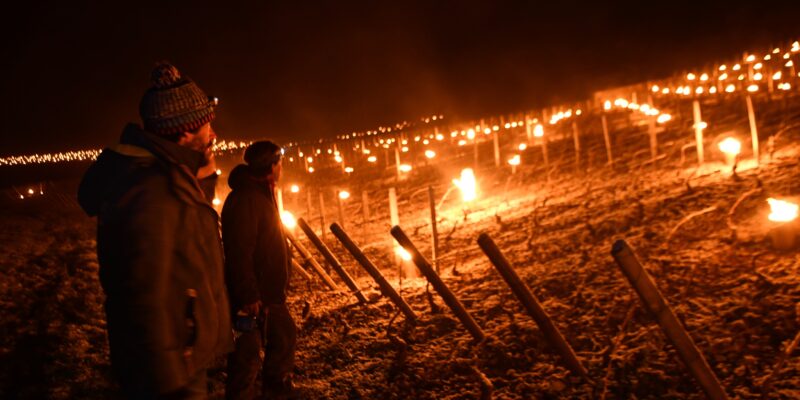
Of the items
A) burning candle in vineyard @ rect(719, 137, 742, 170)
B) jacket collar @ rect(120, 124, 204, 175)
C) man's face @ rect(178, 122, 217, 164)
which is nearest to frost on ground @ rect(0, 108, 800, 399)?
burning candle in vineyard @ rect(719, 137, 742, 170)

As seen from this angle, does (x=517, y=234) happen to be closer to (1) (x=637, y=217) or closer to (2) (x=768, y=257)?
(1) (x=637, y=217)

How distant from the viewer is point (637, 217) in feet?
25.8

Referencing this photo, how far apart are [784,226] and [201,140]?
619cm

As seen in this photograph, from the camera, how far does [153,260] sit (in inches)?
65.1

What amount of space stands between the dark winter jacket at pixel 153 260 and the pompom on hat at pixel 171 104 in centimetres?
16

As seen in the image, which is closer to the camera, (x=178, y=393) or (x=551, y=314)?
(x=178, y=393)

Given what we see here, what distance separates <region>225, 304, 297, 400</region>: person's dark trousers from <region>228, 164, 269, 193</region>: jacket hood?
2.75 feet

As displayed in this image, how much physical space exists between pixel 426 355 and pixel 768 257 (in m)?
4.03

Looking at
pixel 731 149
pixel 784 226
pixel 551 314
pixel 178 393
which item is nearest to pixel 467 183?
pixel 731 149

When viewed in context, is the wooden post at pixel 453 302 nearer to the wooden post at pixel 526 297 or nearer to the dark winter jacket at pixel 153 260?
the wooden post at pixel 526 297

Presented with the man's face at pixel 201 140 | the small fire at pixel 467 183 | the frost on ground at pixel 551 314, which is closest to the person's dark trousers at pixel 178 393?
the man's face at pixel 201 140

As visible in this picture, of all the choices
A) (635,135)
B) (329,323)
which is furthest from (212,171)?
(635,135)

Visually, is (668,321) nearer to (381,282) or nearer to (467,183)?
(381,282)

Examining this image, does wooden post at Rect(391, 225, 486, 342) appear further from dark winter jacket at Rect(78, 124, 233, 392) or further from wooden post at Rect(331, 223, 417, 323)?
dark winter jacket at Rect(78, 124, 233, 392)
